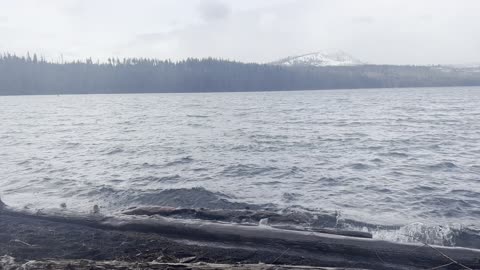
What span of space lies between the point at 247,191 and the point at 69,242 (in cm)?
822

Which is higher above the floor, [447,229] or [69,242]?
[69,242]

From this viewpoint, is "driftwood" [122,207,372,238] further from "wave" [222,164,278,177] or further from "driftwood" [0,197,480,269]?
"wave" [222,164,278,177]

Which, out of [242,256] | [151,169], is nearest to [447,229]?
[242,256]

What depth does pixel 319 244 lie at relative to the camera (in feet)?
24.8

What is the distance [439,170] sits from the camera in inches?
747

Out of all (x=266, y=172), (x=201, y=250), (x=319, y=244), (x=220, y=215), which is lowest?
(x=266, y=172)

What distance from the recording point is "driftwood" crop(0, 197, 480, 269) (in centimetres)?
707

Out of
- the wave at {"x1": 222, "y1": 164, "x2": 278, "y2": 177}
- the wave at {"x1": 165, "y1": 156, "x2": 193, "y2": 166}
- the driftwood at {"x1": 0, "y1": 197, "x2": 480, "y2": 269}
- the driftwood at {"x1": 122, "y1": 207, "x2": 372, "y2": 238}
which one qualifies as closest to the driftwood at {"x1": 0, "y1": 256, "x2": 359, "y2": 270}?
the driftwood at {"x1": 0, "y1": 197, "x2": 480, "y2": 269}

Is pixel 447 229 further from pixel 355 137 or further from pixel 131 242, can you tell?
pixel 355 137

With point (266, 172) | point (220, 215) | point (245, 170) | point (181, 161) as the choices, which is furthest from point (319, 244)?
point (181, 161)

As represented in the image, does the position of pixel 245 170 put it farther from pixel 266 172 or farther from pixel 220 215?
pixel 220 215

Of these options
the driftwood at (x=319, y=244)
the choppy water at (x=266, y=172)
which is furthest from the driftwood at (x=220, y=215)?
the choppy water at (x=266, y=172)

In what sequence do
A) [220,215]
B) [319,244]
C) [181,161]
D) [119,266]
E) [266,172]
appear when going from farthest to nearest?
[181,161] < [266,172] < [220,215] < [319,244] < [119,266]

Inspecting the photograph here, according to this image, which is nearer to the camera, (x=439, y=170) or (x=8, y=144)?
(x=439, y=170)
